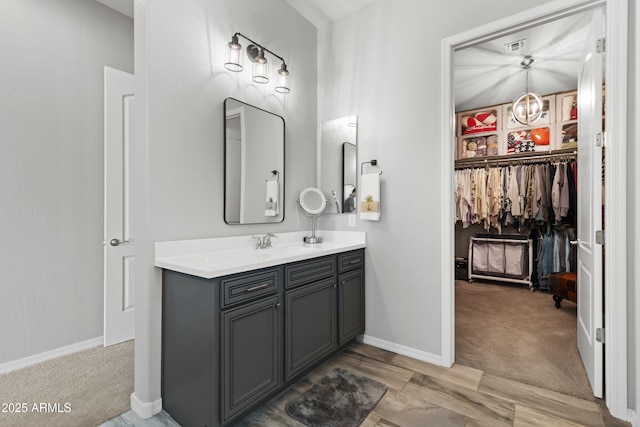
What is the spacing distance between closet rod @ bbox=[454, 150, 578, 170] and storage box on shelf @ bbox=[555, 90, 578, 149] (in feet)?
0.40

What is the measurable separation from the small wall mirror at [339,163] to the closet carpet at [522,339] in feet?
5.14

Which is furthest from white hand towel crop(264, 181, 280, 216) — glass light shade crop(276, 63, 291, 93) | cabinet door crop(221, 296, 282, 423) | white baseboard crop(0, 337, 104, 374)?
white baseboard crop(0, 337, 104, 374)

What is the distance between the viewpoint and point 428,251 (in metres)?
2.35

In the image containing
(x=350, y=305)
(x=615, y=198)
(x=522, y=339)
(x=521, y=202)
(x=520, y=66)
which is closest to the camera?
(x=615, y=198)

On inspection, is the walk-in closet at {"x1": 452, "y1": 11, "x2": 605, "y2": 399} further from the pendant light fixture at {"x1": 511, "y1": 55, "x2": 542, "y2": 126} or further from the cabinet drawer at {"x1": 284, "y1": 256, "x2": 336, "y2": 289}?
the cabinet drawer at {"x1": 284, "y1": 256, "x2": 336, "y2": 289}

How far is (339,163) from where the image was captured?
9.23ft

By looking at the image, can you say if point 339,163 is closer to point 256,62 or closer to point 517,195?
point 256,62

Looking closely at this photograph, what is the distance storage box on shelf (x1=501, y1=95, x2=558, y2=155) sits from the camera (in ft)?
14.6

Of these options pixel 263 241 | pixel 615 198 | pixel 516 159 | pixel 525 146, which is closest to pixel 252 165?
pixel 263 241

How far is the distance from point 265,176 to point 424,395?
1852 millimetres

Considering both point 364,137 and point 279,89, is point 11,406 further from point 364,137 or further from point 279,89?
point 364,137

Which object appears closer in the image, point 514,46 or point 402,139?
point 402,139

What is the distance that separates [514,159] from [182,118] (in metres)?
4.73

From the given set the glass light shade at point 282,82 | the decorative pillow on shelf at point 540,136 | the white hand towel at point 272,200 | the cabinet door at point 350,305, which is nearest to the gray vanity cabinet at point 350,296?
the cabinet door at point 350,305
